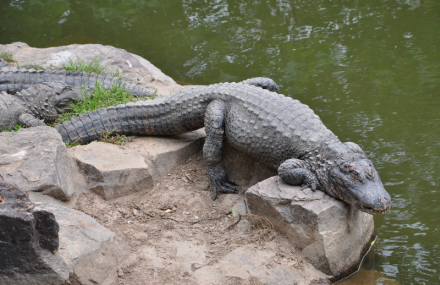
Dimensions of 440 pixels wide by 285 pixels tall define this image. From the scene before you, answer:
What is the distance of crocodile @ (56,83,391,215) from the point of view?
13.6 ft

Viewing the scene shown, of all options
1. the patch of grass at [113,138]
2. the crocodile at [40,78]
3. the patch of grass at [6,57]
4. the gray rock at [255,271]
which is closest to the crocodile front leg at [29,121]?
the crocodile at [40,78]

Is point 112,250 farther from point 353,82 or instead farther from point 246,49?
point 246,49

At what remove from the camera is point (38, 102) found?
6.66m

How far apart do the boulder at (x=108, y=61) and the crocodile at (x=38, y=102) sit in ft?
4.12

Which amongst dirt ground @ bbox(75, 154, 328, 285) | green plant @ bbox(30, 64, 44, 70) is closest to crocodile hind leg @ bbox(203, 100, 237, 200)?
dirt ground @ bbox(75, 154, 328, 285)

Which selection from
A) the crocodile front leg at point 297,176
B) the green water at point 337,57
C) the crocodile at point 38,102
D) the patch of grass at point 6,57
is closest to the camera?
the crocodile front leg at point 297,176

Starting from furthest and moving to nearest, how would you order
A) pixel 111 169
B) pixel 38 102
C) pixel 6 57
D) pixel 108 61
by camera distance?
pixel 6 57 < pixel 108 61 < pixel 38 102 < pixel 111 169

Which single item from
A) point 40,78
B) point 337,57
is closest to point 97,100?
point 40,78

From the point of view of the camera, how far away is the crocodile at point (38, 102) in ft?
20.9

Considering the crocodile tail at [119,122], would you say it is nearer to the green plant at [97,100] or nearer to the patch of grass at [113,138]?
the patch of grass at [113,138]

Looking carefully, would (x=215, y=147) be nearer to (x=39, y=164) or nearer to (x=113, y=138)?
(x=113, y=138)

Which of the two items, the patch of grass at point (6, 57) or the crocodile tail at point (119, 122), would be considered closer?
the crocodile tail at point (119, 122)

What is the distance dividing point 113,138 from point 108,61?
333 cm

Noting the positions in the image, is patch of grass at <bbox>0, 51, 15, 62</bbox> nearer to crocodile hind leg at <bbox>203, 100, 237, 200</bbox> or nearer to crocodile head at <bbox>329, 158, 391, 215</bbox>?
crocodile hind leg at <bbox>203, 100, 237, 200</bbox>
